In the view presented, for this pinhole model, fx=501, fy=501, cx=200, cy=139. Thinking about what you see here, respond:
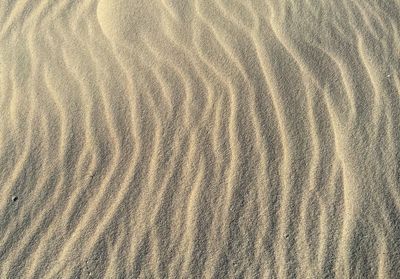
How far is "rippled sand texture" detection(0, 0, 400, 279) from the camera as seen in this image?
2.57 metres

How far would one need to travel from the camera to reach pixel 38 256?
2609mm

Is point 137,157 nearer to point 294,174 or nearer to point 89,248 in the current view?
point 89,248

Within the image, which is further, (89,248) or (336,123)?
(336,123)

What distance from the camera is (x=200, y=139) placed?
9.69ft

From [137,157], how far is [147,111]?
337 mm

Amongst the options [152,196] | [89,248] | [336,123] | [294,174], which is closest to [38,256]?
[89,248]

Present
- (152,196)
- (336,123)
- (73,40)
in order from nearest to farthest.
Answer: (152,196)
(336,123)
(73,40)

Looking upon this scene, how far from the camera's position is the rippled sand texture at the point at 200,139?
257 centimetres

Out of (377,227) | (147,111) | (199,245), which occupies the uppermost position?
(147,111)

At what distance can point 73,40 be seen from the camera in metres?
3.50

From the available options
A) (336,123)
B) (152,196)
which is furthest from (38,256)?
(336,123)

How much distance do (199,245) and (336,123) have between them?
109 cm

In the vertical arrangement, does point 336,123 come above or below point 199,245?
above

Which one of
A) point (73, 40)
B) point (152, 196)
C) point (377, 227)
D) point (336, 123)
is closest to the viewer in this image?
point (377, 227)
